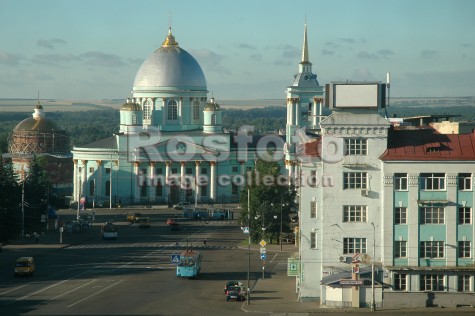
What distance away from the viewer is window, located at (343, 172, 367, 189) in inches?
2697

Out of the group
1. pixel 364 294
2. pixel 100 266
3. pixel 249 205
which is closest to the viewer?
pixel 364 294

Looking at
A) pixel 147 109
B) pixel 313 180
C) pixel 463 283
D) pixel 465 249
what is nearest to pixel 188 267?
pixel 313 180

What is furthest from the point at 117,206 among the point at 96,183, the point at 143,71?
the point at 143,71

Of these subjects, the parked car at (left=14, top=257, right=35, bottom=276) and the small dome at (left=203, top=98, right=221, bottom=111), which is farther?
the small dome at (left=203, top=98, right=221, bottom=111)

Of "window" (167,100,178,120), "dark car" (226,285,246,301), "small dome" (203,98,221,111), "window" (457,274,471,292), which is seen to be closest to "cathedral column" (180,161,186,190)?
"small dome" (203,98,221,111)

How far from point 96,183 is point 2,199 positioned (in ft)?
178

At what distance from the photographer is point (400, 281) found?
66438 millimetres

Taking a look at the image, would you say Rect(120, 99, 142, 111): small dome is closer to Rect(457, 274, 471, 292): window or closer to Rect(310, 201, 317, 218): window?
Rect(310, 201, 317, 218): window

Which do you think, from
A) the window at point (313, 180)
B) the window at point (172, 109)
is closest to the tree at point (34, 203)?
the window at point (172, 109)

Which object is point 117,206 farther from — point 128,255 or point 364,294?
point 364,294

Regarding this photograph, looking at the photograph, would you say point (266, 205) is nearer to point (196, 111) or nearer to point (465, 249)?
point (465, 249)

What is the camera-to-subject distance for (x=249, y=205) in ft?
332

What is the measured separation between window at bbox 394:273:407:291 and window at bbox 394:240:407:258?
3.75 feet

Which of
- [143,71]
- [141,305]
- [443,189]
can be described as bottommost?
[141,305]
